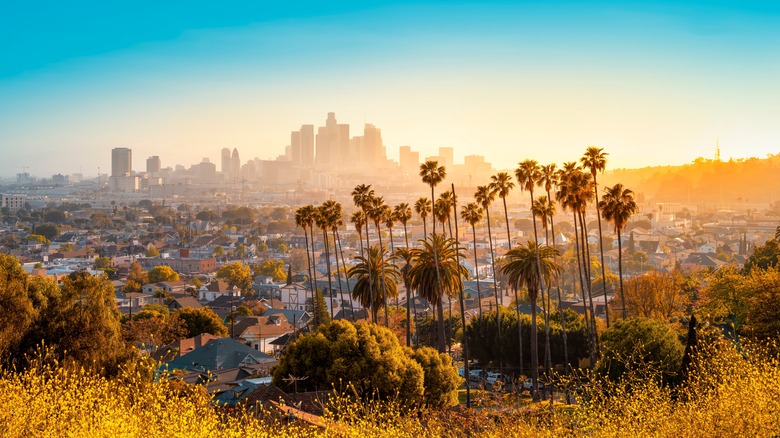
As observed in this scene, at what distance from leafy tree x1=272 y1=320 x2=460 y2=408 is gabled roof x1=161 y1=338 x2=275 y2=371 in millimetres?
11083

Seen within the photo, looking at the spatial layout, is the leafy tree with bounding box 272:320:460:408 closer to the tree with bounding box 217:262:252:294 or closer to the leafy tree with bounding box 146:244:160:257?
the tree with bounding box 217:262:252:294

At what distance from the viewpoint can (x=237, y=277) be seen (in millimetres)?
87688

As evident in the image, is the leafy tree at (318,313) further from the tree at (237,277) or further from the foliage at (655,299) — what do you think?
the tree at (237,277)

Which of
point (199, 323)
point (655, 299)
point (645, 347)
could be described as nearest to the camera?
point (645, 347)

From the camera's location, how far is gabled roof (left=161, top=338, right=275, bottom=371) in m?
35.0

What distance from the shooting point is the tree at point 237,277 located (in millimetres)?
84188

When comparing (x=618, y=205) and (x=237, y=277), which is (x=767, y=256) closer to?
(x=618, y=205)

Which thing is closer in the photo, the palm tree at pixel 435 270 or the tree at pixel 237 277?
the palm tree at pixel 435 270

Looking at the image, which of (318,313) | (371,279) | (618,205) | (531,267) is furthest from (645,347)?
(318,313)

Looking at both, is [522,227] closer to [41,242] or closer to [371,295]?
[41,242]

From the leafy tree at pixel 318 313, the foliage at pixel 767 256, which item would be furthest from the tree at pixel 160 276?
the foliage at pixel 767 256

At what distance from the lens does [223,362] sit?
A: 1396 inches

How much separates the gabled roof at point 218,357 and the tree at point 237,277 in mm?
44555

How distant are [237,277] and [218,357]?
52903mm
